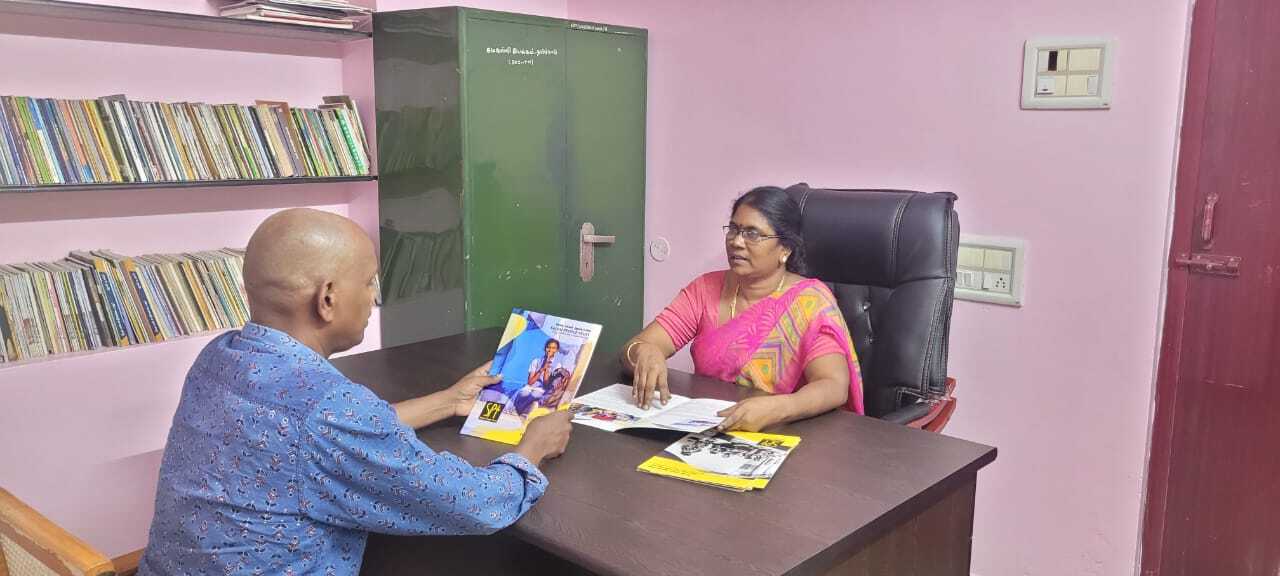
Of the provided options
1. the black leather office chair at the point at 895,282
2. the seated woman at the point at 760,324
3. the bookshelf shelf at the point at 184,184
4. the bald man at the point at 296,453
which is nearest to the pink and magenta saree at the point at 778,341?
the seated woman at the point at 760,324

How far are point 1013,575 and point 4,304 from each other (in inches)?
114

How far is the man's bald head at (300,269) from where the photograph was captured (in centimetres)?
136

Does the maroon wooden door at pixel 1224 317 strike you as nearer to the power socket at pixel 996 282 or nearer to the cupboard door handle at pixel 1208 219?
the cupboard door handle at pixel 1208 219

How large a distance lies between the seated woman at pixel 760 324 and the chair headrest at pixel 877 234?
0.06 metres

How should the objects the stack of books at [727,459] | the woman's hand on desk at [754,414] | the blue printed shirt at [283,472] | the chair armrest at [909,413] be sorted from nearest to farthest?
the blue printed shirt at [283,472] < the stack of books at [727,459] < the woman's hand on desk at [754,414] < the chair armrest at [909,413]

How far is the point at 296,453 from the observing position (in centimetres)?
128

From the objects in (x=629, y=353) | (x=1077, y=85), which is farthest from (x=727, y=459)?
(x=1077, y=85)

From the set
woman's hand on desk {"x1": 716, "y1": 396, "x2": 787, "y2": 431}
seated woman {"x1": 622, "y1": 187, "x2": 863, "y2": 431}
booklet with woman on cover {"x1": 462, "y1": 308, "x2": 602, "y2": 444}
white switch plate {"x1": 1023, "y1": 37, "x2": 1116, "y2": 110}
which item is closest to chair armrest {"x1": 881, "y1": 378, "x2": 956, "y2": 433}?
seated woman {"x1": 622, "y1": 187, "x2": 863, "y2": 431}

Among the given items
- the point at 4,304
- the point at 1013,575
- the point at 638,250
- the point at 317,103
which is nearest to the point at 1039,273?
the point at 1013,575

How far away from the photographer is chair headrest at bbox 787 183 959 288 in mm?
2264

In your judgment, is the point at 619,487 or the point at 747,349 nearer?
the point at 619,487

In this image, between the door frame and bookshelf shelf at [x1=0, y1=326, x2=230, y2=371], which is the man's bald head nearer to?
bookshelf shelf at [x1=0, y1=326, x2=230, y2=371]

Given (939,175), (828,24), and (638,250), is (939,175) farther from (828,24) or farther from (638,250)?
(638,250)

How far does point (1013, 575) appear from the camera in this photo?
2926 millimetres
